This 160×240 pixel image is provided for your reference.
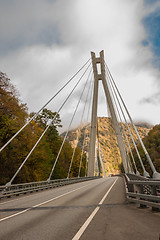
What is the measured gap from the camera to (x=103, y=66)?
3953 cm

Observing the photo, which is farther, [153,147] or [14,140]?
[153,147]

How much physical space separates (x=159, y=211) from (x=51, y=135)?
147ft

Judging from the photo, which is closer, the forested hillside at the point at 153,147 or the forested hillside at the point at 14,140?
the forested hillside at the point at 14,140

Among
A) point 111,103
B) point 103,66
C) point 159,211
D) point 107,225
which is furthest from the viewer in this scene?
point 103,66

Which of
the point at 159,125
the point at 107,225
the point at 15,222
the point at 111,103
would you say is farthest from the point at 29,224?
the point at 159,125

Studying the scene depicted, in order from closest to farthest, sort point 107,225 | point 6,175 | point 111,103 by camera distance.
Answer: point 107,225 < point 6,175 < point 111,103

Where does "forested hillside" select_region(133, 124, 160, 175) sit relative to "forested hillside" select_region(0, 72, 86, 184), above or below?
above

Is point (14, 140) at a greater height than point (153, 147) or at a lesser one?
lesser

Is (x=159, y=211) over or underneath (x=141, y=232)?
over

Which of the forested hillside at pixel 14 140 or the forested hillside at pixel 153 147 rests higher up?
the forested hillside at pixel 153 147

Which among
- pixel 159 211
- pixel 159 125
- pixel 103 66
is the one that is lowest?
pixel 159 211

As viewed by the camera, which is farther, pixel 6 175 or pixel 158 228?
pixel 6 175

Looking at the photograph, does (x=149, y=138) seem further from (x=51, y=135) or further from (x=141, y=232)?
(x=141, y=232)

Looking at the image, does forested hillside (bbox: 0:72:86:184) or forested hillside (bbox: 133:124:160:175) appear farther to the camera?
forested hillside (bbox: 133:124:160:175)
